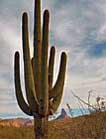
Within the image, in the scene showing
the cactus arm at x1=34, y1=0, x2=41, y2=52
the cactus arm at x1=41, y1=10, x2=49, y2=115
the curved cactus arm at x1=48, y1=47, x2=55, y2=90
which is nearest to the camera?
the cactus arm at x1=41, y1=10, x2=49, y2=115

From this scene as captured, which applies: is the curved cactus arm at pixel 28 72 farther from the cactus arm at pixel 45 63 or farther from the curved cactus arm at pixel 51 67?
the curved cactus arm at pixel 51 67

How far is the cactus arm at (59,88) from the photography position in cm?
824

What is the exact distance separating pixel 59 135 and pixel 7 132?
3.87 meters

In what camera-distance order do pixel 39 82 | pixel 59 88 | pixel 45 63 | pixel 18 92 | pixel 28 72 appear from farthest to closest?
1. pixel 18 92
2. pixel 59 88
3. pixel 39 82
4. pixel 28 72
5. pixel 45 63

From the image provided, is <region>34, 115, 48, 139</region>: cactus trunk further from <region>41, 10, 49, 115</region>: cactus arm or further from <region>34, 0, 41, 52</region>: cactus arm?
<region>34, 0, 41, 52</region>: cactus arm

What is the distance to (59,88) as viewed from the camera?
27.3 ft

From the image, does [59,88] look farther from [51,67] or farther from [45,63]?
[45,63]

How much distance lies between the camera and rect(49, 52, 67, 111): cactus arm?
8242 mm

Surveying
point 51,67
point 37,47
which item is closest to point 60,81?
point 51,67

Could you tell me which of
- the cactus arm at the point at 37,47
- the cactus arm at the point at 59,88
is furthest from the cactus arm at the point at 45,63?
the cactus arm at the point at 59,88

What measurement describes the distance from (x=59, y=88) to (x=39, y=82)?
1.81 feet

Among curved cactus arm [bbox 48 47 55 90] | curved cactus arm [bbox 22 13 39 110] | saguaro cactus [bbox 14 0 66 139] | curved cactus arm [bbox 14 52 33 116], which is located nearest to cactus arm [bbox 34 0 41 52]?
saguaro cactus [bbox 14 0 66 139]

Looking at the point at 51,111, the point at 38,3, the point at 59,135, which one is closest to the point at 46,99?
the point at 51,111

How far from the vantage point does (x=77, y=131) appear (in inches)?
536
